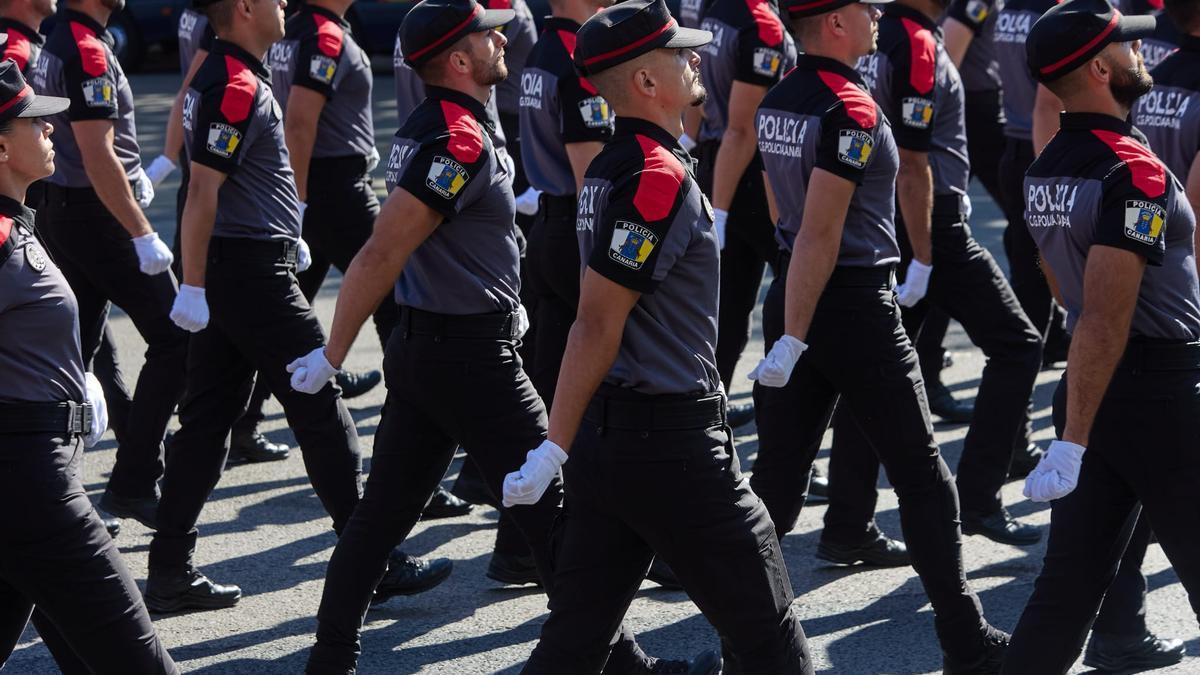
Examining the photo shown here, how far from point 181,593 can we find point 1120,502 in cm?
298

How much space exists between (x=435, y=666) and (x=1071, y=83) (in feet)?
7.97

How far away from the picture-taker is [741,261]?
23.0 ft

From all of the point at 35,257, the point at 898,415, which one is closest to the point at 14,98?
the point at 35,257

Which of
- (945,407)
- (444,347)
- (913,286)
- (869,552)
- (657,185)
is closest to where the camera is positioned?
(657,185)

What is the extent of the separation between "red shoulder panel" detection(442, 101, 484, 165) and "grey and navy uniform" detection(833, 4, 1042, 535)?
1774 millimetres

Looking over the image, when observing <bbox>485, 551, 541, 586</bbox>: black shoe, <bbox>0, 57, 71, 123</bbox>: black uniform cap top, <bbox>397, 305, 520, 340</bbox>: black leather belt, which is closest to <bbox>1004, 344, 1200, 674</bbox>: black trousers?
<bbox>397, 305, 520, 340</bbox>: black leather belt

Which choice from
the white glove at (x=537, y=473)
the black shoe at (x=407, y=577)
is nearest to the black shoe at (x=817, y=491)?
the black shoe at (x=407, y=577)

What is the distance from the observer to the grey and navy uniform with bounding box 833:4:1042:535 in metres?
5.88

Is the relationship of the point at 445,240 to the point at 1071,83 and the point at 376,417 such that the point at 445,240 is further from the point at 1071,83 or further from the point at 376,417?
the point at 376,417

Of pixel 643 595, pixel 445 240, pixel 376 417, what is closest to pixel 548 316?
pixel 643 595

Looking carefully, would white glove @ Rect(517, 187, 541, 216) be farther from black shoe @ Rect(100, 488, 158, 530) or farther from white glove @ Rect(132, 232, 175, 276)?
black shoe @ Rect(100, 488, 158, 530)

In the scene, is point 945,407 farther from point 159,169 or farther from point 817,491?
point 159,169

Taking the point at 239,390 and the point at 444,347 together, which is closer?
the point at 444,347

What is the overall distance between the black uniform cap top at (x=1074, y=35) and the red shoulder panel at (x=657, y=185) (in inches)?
41.2
